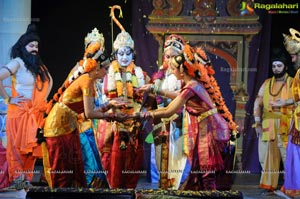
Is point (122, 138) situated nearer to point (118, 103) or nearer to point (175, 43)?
point (118, 103)

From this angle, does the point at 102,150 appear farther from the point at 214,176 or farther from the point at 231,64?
the point at 231,64

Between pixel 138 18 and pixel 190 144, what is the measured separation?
141 cm

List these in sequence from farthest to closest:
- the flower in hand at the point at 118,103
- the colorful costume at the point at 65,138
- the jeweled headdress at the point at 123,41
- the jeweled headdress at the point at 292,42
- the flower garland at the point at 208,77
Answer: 1. the jeweled headdress at the point at 292,42
2. the jeweled headdress at the point at 123,41
3. the flower in hand at the point at 118,103
4. the flower garland at the point at 208,77
5. the colorful costume at the point at 65,138

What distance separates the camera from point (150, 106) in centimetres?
641

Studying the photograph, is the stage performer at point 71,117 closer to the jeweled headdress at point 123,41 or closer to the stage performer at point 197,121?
the jeweled headdress at point 123,41

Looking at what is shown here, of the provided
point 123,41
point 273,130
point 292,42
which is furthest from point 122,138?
point 292,42

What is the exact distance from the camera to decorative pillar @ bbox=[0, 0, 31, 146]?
650 cm

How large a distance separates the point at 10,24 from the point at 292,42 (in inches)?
113

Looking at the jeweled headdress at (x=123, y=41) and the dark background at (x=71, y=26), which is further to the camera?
the dark background at (x=71, y=26)

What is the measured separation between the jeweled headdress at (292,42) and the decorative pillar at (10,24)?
2.63 meters

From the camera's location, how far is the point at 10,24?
21.5ft

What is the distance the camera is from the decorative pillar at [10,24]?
6.50 meters

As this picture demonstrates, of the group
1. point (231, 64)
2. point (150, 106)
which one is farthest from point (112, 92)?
point (231, 64)

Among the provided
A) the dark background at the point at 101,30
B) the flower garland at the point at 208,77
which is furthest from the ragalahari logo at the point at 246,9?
the flower garland at the point at 208,77
